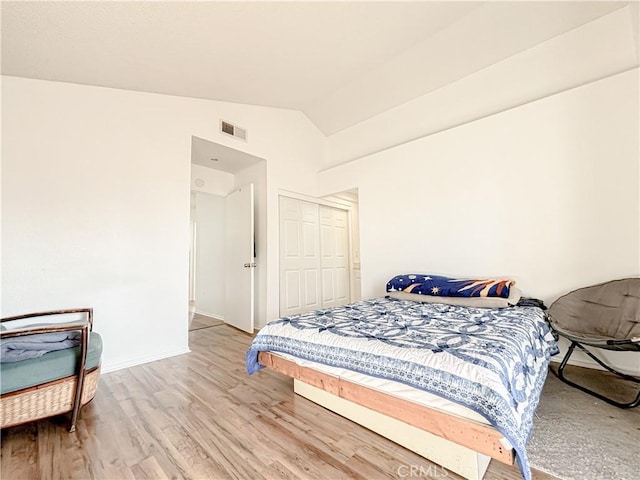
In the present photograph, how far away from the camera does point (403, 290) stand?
3.07 metres

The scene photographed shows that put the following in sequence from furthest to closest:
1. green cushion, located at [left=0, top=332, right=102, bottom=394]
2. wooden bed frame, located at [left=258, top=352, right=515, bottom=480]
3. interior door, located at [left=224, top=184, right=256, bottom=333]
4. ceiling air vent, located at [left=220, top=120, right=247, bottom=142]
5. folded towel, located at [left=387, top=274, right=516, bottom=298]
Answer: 1. interior door, located at [left=224, top=184, right=256, bottom=333]
2. ceiling air vent, located at [left=220, top=120, right=247, bottom=142]
3. folded towel, located at [left=387, top=274, right=516, bottom=298]
4. green cushion, located at [left=0, top=332, right=102, bottom=394]
5. wooden bed frame, located at [left=258, top=352, right=515, bottom=480]

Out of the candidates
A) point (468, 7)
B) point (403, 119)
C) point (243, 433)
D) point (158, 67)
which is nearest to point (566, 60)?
point (468, 7)

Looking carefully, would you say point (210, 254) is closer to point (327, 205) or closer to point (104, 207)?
point (327, 205)

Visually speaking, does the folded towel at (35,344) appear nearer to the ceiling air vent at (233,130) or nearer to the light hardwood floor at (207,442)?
the light hardwood floor at (207,442)

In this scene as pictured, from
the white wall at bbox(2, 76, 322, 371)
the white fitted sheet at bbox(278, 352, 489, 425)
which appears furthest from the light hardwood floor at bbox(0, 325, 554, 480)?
the white wall at bbox(2, 76, 322, 371)

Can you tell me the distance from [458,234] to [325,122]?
283cm

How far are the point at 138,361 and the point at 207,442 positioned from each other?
1.66 metres

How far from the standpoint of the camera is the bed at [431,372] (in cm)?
112

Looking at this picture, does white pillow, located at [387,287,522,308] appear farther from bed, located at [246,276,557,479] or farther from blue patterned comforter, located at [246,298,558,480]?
bed, located at [246,276,557,479]

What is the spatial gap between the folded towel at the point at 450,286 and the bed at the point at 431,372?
0.31 m

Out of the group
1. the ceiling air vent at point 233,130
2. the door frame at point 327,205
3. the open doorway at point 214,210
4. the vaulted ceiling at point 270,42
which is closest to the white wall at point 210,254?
the open doorway at point 214,210

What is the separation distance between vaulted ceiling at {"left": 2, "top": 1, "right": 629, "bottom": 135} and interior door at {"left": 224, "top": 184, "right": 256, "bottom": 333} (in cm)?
144

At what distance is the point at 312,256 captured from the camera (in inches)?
182

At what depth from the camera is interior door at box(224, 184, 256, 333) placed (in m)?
3.85
